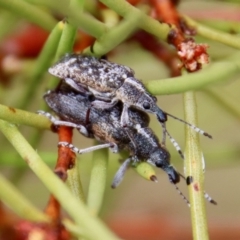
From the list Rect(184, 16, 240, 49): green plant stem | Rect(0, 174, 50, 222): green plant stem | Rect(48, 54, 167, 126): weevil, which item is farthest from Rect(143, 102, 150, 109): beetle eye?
Rect(0, 174, 50, 222): green plant stem

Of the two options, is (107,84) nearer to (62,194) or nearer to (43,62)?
(43,62)

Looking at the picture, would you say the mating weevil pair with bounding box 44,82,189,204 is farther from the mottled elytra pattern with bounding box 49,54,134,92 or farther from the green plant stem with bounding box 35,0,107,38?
the green plant stem with bounding box 35,0,107,38

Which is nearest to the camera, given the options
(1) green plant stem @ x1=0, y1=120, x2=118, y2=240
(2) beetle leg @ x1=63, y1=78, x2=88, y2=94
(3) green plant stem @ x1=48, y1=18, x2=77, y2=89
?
(1) green plant stem @ x1=0, y1=120, x2=118, y2=240

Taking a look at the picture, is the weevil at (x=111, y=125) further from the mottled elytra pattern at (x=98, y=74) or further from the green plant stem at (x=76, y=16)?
the green plant stem at (x=76, y=16)

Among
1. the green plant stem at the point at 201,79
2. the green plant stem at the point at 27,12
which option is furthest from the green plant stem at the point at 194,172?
the green plant stem at the point at 27,12

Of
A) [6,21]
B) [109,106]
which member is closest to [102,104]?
[109,106]
